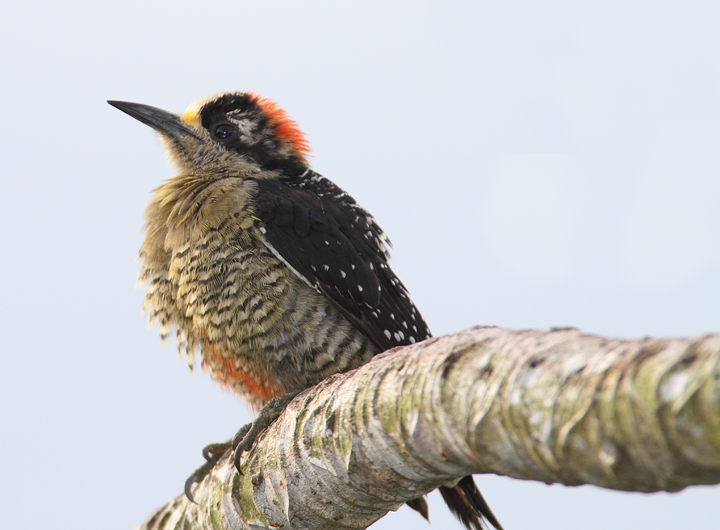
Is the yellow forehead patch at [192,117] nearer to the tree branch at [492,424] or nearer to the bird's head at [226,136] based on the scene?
the bird's head at [226,136]

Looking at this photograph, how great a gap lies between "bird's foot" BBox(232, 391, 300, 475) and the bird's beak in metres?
1.89

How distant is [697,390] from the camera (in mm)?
1151

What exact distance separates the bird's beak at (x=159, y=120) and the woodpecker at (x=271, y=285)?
37 cm

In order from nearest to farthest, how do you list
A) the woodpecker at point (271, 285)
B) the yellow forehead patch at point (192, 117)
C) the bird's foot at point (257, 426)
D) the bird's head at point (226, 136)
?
the bird's foot at point (257, 426) < the woodpecker at point (271, 285) < the bird's head at point (226, 136) < the yellow forehead patch at point (192, 117)

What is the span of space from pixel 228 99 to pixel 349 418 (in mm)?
2723

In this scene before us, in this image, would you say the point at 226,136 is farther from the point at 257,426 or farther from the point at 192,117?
the point at 257,426

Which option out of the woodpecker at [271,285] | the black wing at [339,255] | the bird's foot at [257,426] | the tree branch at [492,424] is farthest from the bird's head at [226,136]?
the tree branch at [492,424]

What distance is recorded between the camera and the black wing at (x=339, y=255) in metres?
3.14

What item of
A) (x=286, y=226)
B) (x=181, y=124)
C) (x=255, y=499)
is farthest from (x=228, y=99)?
(x=255, y=499)

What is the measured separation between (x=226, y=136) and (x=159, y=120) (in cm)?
45

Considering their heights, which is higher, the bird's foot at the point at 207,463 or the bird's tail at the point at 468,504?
the bird's foot at the point at 207,463

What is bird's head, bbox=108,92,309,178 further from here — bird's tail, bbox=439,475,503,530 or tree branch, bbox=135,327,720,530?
bird's tail, bbox=439,475,503,530

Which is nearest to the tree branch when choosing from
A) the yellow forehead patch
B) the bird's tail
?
the bird's tail

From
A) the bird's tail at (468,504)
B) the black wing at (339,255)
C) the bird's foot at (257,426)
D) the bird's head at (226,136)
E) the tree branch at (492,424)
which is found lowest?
the bird's tail at (468,504)
